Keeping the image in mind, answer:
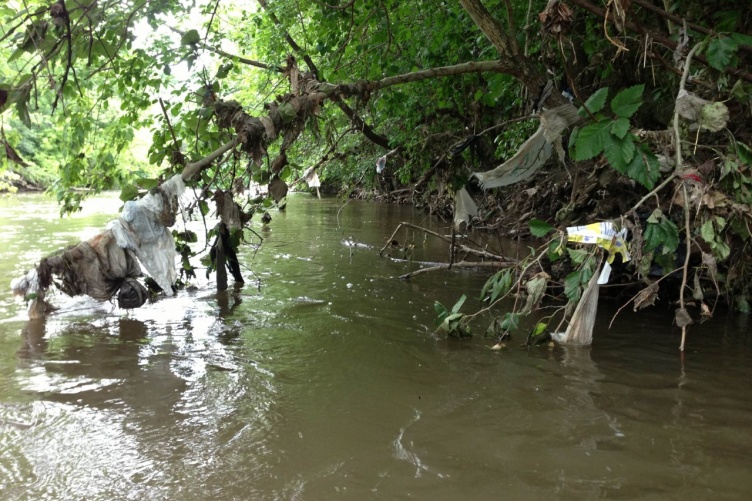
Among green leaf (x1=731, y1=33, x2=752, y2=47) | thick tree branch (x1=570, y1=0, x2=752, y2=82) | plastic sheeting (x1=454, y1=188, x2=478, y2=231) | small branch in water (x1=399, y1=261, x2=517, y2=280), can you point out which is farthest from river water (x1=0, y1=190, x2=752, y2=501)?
green leaf (x1=731, y1=33, x2=752, y2=47)

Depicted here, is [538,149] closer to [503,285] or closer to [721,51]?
[503,285]

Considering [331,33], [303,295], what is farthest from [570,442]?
[331,33]

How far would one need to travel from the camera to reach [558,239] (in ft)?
11.7

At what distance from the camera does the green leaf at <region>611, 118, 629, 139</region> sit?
293 cm

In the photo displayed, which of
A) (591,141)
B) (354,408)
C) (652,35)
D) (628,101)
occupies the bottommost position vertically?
(354,408)

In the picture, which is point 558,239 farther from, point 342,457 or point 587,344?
point 342,457

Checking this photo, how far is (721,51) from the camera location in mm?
3043

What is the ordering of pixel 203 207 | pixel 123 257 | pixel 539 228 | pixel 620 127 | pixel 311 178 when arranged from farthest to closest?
pixel 311 178
pixel 203 207
pixel 123 257
pixel 539 228
pixel 620 127

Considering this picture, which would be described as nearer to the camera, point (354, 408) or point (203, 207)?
point (354, 408)

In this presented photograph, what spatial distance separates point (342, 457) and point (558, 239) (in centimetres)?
188

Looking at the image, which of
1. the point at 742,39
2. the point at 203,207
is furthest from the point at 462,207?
the point at 742,39

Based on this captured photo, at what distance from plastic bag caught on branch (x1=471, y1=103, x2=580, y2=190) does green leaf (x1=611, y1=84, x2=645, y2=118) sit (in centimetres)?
103

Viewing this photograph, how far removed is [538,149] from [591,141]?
1.51 meters

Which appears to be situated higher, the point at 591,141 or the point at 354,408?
the point at 591,141
